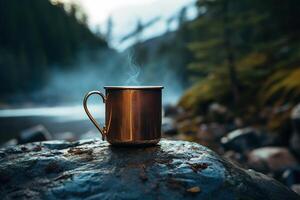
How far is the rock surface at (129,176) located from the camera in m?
2.23

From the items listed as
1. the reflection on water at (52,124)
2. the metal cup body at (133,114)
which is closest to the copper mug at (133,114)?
the metal cup body at (133,114)

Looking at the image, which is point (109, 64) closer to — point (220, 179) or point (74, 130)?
point (74, 130)

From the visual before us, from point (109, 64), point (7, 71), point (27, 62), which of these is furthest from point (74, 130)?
point (109, 64)

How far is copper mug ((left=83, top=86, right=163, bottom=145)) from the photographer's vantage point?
270 cm

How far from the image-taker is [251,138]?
38.2 feet

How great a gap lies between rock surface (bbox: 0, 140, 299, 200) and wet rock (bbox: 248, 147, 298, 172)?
7.09 m

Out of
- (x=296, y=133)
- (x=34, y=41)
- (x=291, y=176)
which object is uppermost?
(x=34, y=41)

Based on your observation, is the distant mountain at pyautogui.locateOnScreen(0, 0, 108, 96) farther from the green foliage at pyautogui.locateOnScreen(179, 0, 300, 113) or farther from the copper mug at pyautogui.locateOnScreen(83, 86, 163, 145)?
the copper mug at pyautogui.locateOnScreen(83, 86, 163, 145)

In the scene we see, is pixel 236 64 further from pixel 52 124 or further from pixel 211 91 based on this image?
pixel 52 124

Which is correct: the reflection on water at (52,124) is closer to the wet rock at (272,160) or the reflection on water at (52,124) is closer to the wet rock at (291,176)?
the wet rock at (272,160)

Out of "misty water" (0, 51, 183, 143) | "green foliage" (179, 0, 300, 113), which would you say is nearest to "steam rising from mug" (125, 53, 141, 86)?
"green foliage" (179, 0, 300, 113)

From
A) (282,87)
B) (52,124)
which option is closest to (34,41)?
(52,124)

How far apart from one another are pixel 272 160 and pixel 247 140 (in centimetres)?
192

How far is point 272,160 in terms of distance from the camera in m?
9.75
